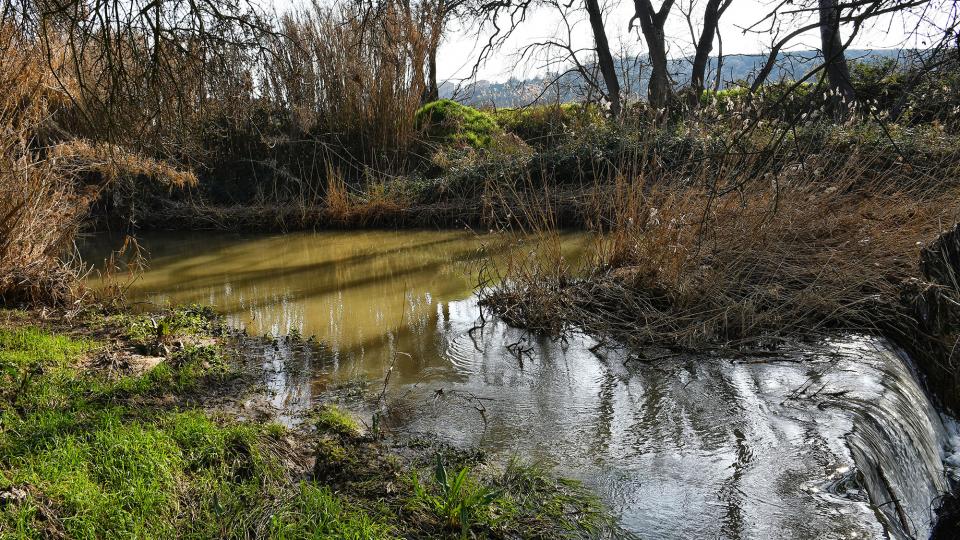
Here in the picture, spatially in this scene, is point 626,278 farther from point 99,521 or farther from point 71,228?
point 71,228

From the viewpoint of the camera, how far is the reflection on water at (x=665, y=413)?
3.27 metres

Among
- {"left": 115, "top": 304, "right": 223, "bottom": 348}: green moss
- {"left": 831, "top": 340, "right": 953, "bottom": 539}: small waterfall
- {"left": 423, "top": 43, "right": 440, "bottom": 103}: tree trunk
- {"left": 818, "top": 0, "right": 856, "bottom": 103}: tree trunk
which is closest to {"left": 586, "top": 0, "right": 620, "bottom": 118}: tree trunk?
{"left": 423, "top": 43, "right": 440, "bottom": 103}: tree trunk

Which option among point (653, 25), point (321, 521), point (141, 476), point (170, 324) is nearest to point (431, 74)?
point (653, 25)

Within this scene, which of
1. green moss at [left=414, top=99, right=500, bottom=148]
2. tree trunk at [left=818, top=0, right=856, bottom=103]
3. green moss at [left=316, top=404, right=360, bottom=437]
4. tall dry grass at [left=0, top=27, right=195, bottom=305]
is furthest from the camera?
green moss at [left=414, top=99, right=500, bottom=148]

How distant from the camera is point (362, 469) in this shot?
11.5 ft

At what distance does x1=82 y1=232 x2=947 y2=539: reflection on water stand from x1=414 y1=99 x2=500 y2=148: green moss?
27.9 feet

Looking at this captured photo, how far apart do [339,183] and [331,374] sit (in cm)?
807

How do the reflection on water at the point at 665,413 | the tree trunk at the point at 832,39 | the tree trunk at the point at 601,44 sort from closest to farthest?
1. the tree trunk at the point at 832,39
2. the reflection on water at the point at 665,413
3. the tree trunk at the point at 601,44

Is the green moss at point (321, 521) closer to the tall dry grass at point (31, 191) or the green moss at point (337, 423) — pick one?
the green moss at point (337, 423)

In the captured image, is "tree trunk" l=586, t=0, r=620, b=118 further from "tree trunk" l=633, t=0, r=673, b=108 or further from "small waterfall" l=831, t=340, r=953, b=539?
"small waterfall" l=831, t=340, r=953, b=539

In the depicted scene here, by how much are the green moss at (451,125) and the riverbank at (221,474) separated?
11.2 metres

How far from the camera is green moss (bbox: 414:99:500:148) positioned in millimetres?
15375

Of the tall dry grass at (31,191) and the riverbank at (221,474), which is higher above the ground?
the tall dry grass at (31,191)

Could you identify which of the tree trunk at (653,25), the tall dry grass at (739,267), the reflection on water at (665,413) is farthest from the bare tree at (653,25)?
the reflection on water at (665,413)
